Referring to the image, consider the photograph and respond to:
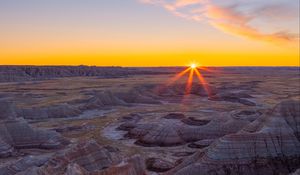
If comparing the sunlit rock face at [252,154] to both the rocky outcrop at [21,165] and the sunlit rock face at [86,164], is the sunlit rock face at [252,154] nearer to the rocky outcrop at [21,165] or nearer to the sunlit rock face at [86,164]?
the sunlit rock face at [86,164]

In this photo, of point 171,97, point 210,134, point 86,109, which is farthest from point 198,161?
point 171,97

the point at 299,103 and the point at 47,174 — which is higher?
the point at 299,103

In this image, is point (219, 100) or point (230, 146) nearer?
point (230, 146)

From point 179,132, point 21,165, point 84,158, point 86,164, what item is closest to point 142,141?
point 179,132

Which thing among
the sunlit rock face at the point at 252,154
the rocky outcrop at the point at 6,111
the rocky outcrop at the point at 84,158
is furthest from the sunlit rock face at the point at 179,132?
the rocky outcrop at the point at 6,111

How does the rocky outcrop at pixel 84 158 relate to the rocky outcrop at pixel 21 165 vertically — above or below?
above

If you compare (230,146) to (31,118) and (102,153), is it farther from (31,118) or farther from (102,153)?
(31,118)

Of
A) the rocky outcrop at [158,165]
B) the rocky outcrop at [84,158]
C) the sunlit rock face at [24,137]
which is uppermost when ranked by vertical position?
the rocky outcrop at [84,158]

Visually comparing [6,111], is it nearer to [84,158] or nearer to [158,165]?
[158,165]
